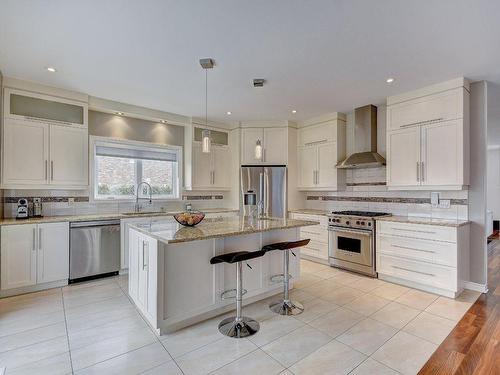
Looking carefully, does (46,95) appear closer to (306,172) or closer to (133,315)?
(133,315)

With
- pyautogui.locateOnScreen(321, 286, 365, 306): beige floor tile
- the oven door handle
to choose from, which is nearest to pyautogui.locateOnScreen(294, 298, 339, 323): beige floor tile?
pyautogui.locateOnScreen(321, 286, 365, 306): beige floor tile

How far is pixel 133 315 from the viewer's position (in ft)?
8.98

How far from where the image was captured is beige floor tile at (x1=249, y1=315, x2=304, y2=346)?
2311 mm

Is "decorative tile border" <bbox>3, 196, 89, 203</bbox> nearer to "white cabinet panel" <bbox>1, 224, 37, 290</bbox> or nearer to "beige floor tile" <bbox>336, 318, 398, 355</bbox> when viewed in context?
"white cabinet panel" <bbox>1, 224, 37, 290</bbox>

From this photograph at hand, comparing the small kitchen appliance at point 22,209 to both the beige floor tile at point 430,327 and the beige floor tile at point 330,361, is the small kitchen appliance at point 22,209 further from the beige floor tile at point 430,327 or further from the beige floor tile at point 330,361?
the beige floor tile at point 430,327

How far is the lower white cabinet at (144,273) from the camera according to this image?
2.37m

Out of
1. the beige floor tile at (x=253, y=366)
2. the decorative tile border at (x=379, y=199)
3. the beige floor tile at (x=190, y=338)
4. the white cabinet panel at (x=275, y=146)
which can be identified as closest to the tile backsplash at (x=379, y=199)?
the decorative tile border at (x=379, y=199)

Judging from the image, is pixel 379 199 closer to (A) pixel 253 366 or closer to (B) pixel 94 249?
(A) pixel 253 366

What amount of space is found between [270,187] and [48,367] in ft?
13.5

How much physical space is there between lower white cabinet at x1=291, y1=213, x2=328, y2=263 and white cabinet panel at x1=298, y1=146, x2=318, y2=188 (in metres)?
0.75

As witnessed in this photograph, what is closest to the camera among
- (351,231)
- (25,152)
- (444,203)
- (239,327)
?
(239,327)

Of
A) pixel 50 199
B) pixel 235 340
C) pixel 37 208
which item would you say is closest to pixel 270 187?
pixel 235 340

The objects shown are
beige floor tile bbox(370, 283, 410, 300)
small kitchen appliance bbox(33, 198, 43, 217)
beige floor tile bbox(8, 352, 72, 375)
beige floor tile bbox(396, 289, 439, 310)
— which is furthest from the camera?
small kitchen appliance bbox(33, 198, 43, 217)

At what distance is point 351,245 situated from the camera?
4.18 meters
